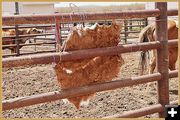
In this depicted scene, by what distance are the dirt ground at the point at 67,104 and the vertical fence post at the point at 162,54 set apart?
0.92 metres

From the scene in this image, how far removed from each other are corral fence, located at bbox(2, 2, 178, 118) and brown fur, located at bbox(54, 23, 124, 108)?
0.26 ft

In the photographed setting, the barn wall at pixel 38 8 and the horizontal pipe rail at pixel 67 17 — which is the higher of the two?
the barn wall at pixel 38 8

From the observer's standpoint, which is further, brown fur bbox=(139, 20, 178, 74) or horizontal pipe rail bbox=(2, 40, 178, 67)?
brown fur bbox=(139, 20, 178, 74)

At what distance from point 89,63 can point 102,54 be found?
0.51 ft

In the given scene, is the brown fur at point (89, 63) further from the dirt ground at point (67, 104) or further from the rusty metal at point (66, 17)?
the dirt ground at point (67, 104)

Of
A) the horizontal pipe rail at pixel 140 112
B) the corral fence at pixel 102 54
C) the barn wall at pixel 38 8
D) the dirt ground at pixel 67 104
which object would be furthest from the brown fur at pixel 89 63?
the barn wall at pixel 38 8

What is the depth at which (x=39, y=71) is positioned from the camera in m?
9.12

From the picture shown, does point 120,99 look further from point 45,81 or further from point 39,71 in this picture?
point 39,71

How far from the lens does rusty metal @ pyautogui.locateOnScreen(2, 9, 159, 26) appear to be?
105 inches

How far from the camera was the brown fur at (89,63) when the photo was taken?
300cm

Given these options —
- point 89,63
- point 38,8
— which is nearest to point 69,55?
point 89,63

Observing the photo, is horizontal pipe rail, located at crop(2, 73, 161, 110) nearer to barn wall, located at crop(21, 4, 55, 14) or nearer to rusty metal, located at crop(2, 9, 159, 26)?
rusty metal, located at crop(2, 9, 159, 26)

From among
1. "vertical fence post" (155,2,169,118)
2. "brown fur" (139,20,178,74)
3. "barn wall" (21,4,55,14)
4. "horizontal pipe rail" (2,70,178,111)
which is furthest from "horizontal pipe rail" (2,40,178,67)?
"barn wall" (21,4,55,14)

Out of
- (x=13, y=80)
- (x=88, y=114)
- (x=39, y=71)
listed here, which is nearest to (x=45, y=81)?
(x=13, y=80)
